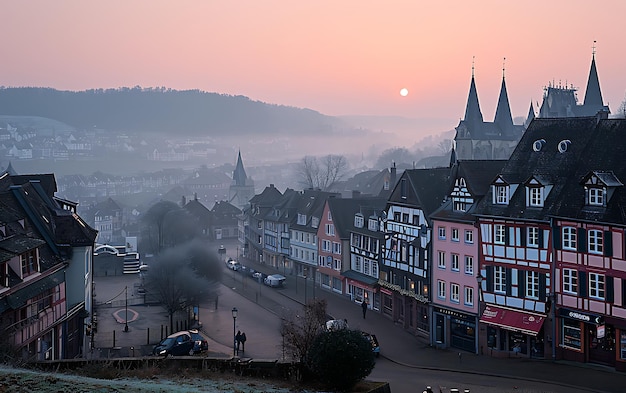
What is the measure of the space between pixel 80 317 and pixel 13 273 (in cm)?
767

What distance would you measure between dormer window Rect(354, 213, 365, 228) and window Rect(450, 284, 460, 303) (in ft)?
48.9

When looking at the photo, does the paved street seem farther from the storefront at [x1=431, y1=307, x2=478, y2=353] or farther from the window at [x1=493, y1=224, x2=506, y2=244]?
the window at [x1=493, y1=224, x2=506, y2=244]

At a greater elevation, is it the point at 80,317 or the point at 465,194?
the point at 465,194

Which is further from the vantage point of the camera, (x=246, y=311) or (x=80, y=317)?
(x=246, y=311)

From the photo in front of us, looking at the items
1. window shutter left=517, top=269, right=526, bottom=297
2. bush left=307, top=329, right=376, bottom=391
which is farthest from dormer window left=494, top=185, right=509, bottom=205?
bush left=307, top=329, right=376, bottom=391

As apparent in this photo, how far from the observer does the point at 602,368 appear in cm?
2964

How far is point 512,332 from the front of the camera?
33.6m

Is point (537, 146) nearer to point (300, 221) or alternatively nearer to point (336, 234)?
point (336, 234)

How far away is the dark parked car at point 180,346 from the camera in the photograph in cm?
3300

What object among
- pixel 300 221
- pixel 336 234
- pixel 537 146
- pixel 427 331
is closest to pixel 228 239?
pixel 300 221

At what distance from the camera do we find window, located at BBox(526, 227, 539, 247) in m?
32.5

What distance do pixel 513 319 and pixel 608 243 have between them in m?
6.44

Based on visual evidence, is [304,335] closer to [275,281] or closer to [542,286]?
[542,286]

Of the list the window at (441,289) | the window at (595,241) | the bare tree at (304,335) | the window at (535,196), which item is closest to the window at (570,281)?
the window at (595,241)
